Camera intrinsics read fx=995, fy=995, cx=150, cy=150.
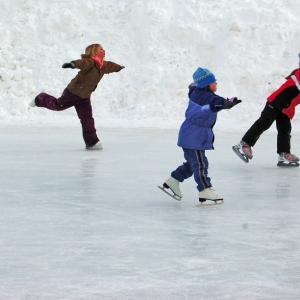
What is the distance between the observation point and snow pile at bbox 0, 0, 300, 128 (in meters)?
17.4

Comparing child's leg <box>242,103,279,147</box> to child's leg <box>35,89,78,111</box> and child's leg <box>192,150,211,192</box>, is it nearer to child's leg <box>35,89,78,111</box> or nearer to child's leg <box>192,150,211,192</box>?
child's leg <box>35,89,78,111</box>

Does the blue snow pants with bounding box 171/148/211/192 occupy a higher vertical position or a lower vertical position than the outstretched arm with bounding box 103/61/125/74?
lower

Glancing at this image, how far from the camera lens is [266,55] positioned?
18672 mm

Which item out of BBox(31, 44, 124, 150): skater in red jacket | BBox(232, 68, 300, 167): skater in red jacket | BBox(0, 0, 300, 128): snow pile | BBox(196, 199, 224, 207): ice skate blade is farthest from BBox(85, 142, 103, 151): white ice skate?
BBox(196, 199, 224, 207): ice skate blade

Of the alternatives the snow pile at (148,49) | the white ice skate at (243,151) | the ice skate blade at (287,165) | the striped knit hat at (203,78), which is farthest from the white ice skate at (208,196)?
the snow pile at (148,49)

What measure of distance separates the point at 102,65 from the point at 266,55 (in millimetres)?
7252

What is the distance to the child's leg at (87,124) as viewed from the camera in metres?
11.9

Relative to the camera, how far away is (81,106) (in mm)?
12211

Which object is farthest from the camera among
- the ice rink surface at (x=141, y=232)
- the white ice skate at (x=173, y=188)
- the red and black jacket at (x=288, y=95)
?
the red and black jacket at (x=288, y=95)

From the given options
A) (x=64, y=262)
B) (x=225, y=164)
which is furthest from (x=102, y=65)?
(x=64, y=262)

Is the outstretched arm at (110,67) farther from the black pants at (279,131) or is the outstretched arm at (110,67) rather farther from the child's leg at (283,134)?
the child's leg at (283,134)

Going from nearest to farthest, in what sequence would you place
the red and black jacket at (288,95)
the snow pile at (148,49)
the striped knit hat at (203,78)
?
1. the striped knit hat at (203,78)
2. the red and black jacket at (288,95)
3. the snow pile at (148,49)

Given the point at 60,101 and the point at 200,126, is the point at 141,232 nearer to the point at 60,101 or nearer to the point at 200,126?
the point at 200,126

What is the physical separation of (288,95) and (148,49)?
30.2 feet
